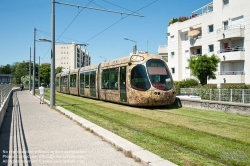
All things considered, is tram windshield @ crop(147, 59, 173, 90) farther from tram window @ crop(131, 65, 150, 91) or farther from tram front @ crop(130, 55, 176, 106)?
tram window @ crop(131, 65, 150, 91)

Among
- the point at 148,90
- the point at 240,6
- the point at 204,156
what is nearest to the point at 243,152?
the point at 204,156

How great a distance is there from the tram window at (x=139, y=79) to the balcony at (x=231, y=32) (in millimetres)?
20713

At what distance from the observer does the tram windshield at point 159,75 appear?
1329 centimetres

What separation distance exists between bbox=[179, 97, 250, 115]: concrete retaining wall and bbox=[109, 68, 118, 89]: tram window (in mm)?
4268

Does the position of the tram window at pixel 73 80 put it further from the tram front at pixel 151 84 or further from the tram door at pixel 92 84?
the tram front at pixel 151 84

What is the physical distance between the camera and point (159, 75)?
13594 millimetres

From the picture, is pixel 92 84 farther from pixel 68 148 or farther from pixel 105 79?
pixel 68 148

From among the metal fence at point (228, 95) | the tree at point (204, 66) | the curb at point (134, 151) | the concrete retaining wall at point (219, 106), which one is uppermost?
the tree at point (204, 66)

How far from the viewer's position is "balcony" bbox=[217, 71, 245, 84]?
29344mm

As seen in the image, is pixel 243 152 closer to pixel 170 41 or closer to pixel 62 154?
pixel 62 154

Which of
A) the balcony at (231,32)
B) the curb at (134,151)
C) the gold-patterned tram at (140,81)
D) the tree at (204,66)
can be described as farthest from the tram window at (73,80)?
the curb at (134,151)

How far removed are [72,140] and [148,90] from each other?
7.14 meters

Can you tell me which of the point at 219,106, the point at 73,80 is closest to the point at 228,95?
the point at 219,106

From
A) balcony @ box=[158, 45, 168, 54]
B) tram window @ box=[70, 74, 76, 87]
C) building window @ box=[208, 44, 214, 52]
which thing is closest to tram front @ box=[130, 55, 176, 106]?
tram window @ box=[70, 74, 76, 87]
